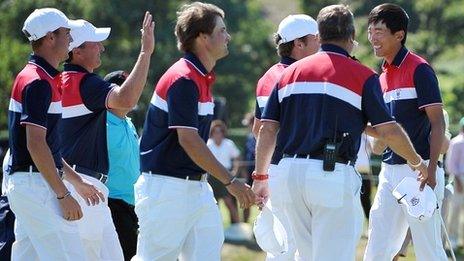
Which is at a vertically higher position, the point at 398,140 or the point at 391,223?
the point at 398,140

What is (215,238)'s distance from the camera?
8.29m

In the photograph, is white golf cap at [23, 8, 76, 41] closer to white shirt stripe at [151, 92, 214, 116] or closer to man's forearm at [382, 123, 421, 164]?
white shirt stripe at [151, 92, 214, 116]

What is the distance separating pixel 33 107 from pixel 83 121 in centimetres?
123

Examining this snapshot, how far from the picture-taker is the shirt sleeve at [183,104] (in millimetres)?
8039

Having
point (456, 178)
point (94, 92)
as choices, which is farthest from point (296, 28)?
point (456, 178)

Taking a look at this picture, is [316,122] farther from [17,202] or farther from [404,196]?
[17,202]

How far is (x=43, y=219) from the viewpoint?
8125 millimetres

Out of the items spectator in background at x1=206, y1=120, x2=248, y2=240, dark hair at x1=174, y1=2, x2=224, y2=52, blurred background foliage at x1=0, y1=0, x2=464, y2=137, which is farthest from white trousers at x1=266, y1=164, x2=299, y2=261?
blurred background foliage at x1=0, y1=0, x2=464, y2=137

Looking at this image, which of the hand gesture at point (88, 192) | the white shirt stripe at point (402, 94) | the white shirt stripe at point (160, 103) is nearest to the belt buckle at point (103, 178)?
the hand gesture at point (88, 192)

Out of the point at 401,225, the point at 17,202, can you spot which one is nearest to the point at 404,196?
the point at 401,225

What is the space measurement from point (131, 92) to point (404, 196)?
2.34 metres

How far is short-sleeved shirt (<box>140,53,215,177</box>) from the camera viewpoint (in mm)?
8062

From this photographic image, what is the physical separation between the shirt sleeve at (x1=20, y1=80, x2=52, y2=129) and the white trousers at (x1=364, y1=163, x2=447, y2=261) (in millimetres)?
3126

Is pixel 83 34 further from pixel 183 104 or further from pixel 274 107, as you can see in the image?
pixel 274 107
